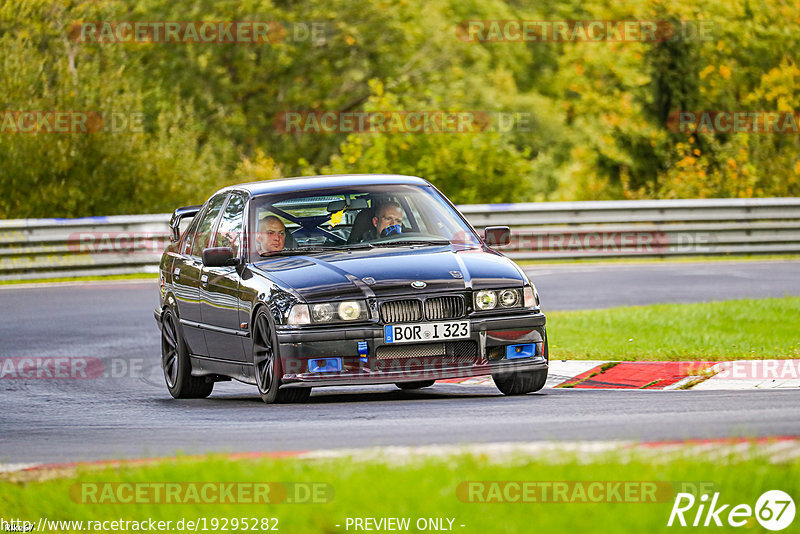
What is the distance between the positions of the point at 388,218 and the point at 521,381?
5.33ft

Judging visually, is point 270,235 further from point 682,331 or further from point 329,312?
point 682,331

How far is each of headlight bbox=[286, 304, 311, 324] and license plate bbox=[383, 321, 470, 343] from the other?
0.52 m

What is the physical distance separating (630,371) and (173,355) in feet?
12.2

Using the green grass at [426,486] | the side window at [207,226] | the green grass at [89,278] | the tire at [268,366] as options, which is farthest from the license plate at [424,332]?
the green grass at [89,278]

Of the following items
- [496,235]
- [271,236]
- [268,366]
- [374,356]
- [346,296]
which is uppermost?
[271,236]

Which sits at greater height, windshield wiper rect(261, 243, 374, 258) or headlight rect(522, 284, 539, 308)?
windshield wiper rect(261, 243, 374, 258)

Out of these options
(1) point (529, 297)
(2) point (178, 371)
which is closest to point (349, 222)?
(1) point (529, 297)

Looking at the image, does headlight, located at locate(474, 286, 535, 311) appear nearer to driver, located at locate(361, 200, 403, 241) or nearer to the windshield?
the windshield

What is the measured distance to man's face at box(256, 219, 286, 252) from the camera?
10.7 meters

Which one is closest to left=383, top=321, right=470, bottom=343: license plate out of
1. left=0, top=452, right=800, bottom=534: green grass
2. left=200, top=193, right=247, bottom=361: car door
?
left=200, top=193, right=247, bottom=361: car door

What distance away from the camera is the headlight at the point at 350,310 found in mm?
9562

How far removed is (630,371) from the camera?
453 inches

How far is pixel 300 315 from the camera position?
956 centimetres

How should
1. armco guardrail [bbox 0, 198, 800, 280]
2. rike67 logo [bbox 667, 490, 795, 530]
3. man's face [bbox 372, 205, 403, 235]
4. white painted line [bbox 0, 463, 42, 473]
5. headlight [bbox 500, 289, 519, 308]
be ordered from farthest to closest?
armco guardrail [bbox 0, 198, 800, 280] → man's face [bbox 372, 205, 403, 235] → headlight [bbox 500, 289, 519, 308] → white painted line [bbox 0, 463, 42, 473] → rike67 logo [bbox 667, 490, 795, 530]
